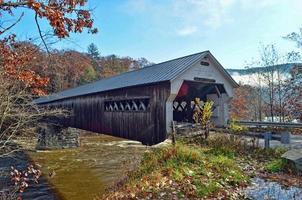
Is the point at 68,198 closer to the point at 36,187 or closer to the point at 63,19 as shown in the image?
the point at 36,187

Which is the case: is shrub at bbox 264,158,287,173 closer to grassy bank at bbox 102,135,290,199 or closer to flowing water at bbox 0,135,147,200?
grassy bank at bbox 102,135,290,199

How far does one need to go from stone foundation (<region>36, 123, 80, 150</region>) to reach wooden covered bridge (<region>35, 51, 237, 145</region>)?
12.3 m

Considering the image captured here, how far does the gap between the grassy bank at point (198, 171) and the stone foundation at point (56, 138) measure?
20.0 m

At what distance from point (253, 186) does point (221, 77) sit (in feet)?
Answer: 20.6

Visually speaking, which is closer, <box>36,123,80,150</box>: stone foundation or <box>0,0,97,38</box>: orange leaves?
<box>0,0,97,38</box>: orange leaves

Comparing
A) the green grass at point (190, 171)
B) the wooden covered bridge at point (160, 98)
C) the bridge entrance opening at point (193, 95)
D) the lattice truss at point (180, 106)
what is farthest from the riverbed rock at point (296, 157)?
the lattice truss at point (180, 106)

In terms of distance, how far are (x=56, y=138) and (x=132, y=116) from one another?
1727 cm

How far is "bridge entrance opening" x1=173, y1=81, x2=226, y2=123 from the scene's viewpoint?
12703 mm

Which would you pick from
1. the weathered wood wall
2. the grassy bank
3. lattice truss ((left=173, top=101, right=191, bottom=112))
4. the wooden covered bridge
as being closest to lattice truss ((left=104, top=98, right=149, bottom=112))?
the wooden covered bridge

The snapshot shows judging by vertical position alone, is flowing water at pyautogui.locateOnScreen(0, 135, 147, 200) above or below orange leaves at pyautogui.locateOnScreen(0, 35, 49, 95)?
below

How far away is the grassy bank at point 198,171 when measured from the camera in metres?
6.09

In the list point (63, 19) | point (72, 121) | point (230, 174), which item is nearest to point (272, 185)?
point (230, 174)

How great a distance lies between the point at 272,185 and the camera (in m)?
6.27

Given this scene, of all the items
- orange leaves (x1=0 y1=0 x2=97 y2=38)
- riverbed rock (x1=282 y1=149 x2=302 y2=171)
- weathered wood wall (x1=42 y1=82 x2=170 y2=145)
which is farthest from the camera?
weathered wood wall (x1=42 y1=82 x2=170 y2=145)
